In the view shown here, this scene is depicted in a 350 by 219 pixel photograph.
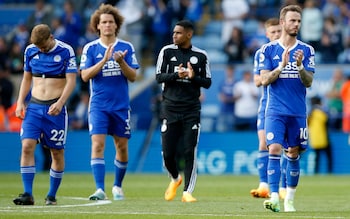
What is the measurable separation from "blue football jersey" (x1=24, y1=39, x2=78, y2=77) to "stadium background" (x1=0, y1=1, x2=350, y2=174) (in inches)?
490

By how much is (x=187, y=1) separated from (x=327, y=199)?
639 inches

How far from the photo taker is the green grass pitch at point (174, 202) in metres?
12.3

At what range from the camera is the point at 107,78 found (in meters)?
15.6

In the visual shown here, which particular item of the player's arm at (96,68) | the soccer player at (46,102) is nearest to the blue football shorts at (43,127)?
the soccer player at (46,102)

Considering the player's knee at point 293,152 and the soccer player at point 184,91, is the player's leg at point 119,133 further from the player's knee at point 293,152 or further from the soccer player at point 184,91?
the player's knee at point 293,152

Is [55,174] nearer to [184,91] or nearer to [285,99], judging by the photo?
[184,91]

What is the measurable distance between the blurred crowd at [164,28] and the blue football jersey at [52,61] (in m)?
13.6

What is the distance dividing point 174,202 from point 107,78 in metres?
2.20

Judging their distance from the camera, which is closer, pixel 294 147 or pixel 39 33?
pixel 294 147

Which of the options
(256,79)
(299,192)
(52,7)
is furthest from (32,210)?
(52,7)

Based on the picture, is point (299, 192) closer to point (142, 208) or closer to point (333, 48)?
point (142, 208)

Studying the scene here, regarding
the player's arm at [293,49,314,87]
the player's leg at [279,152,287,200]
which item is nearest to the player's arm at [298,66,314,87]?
the player's arm at [293,49,314,87]

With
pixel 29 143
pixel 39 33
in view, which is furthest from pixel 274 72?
pixel 29 143

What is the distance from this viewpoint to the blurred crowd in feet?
95.2
